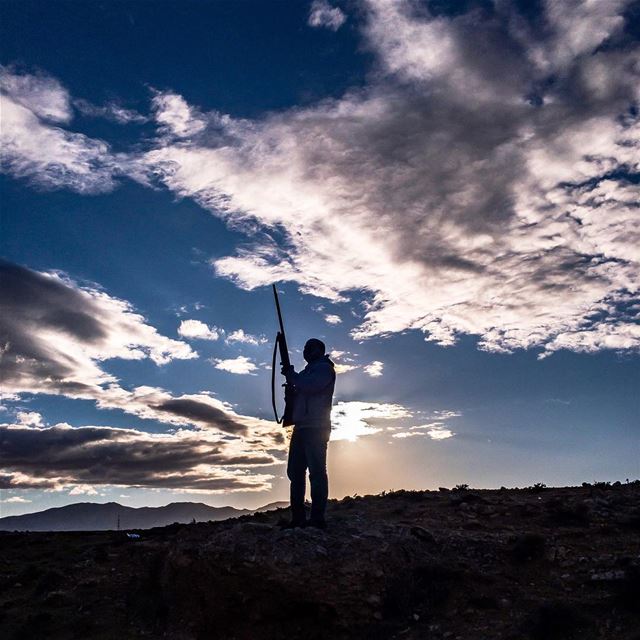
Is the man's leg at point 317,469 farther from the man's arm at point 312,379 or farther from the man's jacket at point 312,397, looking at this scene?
the man's arm at point 312,379

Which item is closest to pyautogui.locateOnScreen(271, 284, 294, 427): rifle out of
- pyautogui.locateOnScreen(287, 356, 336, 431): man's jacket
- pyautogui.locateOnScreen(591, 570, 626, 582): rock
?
pyautogui.locateOnScreen(287, 356, 336, 431): man's jacket

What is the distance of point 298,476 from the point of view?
43.4 feet

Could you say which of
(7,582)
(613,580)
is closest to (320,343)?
(613,580)

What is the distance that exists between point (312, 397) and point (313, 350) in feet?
3.94

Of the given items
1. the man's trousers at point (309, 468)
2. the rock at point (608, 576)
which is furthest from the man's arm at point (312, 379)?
the rock at point (608, 576)

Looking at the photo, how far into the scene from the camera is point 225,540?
1267 cm

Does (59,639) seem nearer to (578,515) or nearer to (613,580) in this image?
(613,580)

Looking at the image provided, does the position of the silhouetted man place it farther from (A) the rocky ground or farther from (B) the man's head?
(A) the rocky ground

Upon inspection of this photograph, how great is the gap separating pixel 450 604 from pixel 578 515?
706cm

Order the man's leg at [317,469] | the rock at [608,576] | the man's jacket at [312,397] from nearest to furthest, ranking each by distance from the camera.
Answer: the rock at [608,576], the man's leg at [317,469], the man's jacket at [312,397]

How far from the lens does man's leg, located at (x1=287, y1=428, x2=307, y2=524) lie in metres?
13.2

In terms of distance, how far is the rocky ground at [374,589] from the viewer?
1070 centimetres

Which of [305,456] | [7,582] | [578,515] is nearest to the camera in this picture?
[305,456]

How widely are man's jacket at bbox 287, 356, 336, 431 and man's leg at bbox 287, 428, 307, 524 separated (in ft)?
1.56
